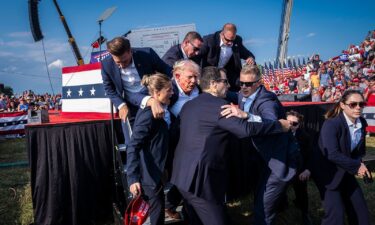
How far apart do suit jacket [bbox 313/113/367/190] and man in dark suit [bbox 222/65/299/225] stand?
1.21 feet

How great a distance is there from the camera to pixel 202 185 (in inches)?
95.0

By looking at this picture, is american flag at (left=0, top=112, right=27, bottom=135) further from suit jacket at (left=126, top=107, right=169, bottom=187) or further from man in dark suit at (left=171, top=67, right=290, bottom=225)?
man in dark suit at (left=171, top=67, right=290, bottom=225)

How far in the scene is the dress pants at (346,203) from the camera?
3.08m

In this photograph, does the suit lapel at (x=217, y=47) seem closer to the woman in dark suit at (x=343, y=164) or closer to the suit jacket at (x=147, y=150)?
the woman in dark suit at (x=343, y=164)

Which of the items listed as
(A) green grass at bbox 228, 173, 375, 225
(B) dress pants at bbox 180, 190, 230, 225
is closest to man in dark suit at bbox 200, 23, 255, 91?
(A) green grass at bbox 228, 173, 375, 225

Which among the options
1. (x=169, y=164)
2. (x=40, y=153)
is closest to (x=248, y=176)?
(x=169, y=164)

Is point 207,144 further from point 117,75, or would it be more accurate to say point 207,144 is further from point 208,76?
point 117,75

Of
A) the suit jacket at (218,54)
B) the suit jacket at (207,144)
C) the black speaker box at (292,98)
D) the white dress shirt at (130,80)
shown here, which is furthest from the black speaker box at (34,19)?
the suit jacket at (207,144)

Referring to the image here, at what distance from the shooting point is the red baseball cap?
2600 mm

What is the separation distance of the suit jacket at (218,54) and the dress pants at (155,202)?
2.52 m

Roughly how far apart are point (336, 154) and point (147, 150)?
182 cm

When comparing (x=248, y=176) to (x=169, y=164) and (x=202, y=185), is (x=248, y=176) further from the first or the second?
(x=202, y=185)

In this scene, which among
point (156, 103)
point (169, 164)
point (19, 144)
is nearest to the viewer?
point (156, 103)

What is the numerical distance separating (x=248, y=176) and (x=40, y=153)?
312 centimetres
